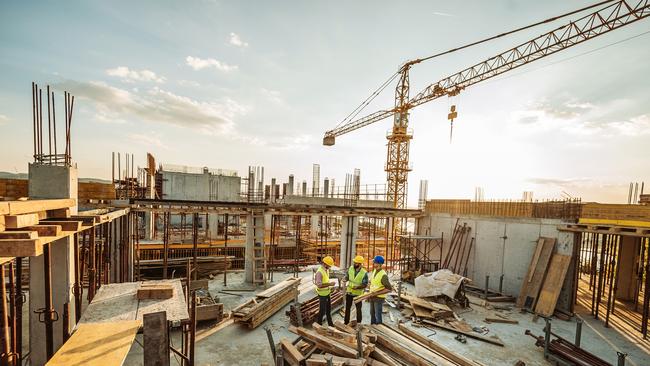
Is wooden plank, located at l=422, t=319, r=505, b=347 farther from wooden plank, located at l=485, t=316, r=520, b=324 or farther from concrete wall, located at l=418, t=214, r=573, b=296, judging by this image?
concrete wall, located at l=418, t=214, r=573, b=296

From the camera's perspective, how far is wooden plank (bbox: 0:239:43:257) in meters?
2.79

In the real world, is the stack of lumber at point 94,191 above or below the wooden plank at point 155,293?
above

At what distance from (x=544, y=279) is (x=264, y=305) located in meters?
11.1

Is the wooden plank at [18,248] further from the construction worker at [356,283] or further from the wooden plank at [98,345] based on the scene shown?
the construction worker at [356,283]

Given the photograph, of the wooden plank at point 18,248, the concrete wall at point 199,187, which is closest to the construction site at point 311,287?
the wooden plank at point 18,248

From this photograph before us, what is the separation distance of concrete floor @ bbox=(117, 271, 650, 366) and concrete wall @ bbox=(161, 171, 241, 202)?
19.7 meters

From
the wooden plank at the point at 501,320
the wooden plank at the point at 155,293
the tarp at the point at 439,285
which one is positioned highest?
the wooden plank at the point at 155,293

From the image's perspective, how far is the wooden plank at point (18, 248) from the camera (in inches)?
110

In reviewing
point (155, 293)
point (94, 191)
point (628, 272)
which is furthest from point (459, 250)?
point (94, 191)

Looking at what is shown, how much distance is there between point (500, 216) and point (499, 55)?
57.0 feet

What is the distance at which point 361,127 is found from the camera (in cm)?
4088

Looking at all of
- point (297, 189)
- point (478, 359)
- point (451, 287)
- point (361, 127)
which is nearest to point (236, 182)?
point (297, 189)

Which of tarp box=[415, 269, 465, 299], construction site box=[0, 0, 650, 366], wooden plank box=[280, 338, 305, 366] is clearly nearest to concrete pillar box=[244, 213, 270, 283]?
construction site box=[0, 0, 650, 366]

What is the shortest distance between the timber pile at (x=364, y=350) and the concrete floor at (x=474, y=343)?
1887 mm
